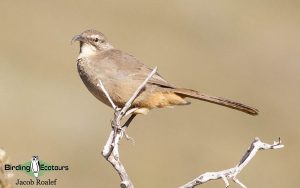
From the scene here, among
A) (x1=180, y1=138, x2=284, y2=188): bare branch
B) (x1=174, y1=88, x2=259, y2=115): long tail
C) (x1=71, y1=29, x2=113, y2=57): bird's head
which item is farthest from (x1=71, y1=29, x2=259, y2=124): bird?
(x1=180, y1=138, x2=284, y2=188): bare branch

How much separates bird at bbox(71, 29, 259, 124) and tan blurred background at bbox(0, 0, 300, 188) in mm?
7610

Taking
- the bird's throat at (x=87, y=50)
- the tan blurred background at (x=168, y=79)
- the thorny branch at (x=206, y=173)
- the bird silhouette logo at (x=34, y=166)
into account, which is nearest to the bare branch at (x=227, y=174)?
the thorny branch at (x=206, y=173)

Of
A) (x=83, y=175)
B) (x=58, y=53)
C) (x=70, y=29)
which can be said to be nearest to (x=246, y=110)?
(x=83, y=175)

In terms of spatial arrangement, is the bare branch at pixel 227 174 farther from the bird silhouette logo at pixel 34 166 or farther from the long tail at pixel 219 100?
the long tail at pixel 219 100

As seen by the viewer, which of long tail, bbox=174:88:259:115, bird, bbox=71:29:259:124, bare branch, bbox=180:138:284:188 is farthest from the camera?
bird, bbox=71:29:259:124

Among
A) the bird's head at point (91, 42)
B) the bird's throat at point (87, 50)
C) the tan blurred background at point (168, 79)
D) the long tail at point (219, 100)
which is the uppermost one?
the tan blurred background at point (168, 79)

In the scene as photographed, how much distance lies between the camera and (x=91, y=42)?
24.4ft

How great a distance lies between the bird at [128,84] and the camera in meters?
6.67

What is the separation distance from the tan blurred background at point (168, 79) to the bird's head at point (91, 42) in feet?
23.5

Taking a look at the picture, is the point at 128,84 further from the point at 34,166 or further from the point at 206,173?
the point at 206,173

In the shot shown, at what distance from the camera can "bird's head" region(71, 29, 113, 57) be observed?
7355 millimetres

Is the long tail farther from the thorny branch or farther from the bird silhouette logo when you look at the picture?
the bird silhouette logo

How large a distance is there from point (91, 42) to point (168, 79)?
1574cm

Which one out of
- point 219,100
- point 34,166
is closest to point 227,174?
point 34,166
